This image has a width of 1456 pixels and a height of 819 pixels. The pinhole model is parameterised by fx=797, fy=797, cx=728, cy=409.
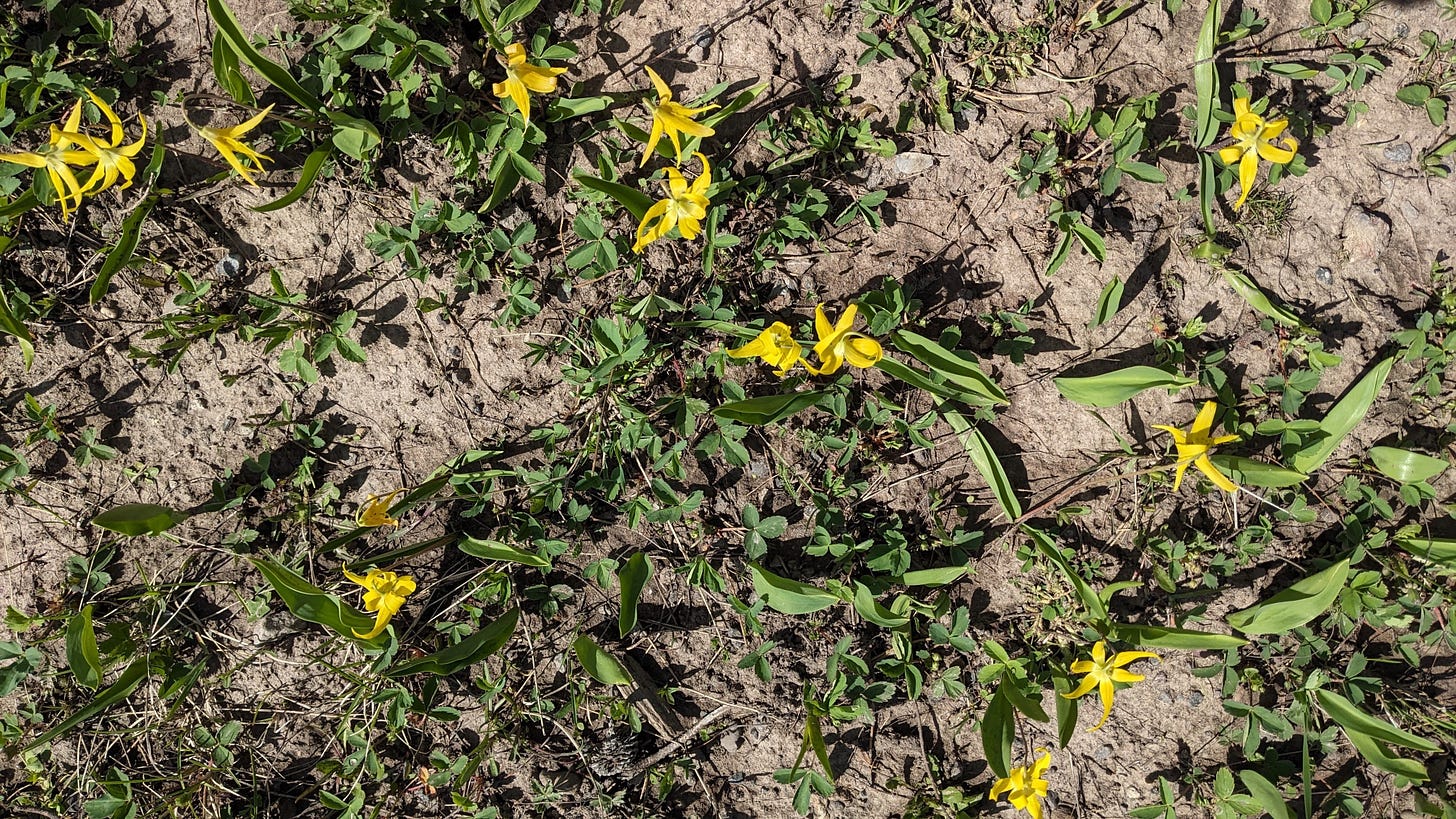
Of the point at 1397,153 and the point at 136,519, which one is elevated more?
the point at 1397,153

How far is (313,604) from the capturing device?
2.30 metres

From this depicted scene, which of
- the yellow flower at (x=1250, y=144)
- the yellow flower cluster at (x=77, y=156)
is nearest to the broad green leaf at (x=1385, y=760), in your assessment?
the yellow flower at (x=1250, y=144)

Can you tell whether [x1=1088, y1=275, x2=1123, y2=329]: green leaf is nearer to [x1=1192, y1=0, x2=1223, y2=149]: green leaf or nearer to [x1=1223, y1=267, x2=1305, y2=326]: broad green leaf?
[x1=1223, y1=267, x2=1305, y2=326]: broad green leaf

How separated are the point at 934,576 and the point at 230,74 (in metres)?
2.60

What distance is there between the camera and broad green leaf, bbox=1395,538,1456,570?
2.64 meters

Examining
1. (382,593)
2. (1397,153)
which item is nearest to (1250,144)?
(1397,153)

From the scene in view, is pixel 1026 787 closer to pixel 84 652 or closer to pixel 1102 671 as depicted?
pixel 1102 671

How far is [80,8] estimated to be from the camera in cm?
248

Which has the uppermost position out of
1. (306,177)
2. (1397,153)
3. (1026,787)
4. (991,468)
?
(1397,153)

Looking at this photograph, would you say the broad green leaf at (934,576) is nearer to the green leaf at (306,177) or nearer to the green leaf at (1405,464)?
the green leaf at (1405,464)

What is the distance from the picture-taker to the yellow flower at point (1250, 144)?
2428 millimetres

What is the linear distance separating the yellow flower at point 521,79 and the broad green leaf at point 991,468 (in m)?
1.60

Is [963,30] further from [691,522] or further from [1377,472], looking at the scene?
[1377,472]

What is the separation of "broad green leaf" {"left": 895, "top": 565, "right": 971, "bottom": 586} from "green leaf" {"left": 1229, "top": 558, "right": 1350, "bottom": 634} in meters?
0.91
